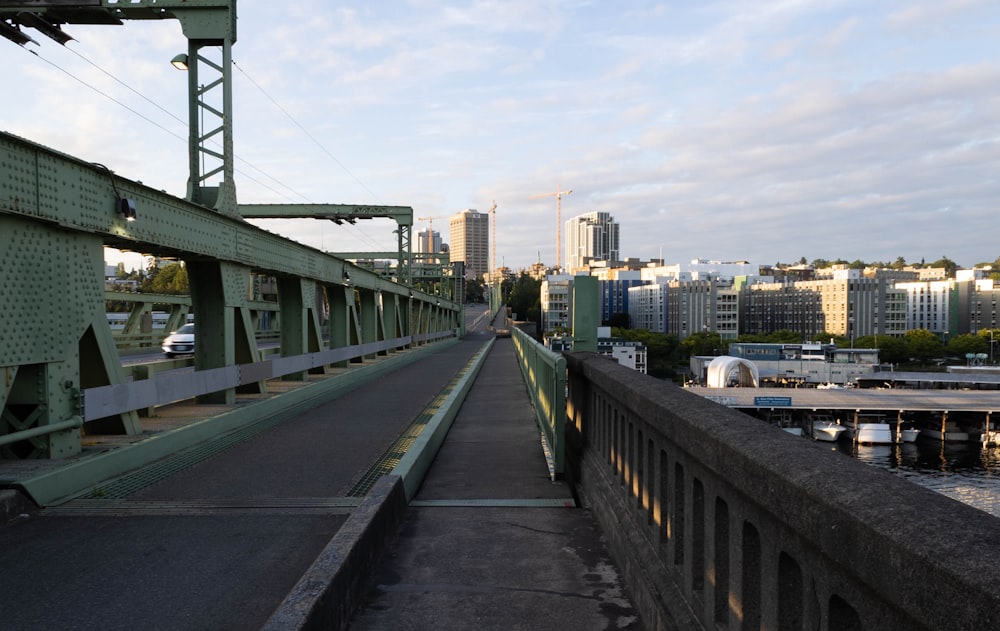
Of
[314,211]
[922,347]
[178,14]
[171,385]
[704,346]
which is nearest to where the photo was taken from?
[171,385]

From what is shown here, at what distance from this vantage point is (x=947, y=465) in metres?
60.4

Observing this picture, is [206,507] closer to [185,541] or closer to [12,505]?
[185,541]

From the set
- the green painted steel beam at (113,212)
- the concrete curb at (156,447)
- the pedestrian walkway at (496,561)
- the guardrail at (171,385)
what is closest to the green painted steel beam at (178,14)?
the green painted steel beam at (113,212)

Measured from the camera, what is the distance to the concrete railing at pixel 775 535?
141 cm

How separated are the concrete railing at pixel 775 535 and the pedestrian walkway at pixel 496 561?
0.33 metres

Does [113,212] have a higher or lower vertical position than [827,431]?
higher

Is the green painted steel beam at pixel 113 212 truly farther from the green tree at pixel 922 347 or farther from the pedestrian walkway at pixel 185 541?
the green tree at pixel 922 347

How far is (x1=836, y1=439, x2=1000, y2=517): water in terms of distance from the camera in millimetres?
49825

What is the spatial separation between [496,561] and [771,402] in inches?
2642

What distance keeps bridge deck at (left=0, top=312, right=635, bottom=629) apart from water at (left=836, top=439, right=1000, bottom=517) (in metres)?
47.1

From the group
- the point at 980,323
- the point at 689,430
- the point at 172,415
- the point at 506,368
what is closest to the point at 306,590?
the point at 689,430

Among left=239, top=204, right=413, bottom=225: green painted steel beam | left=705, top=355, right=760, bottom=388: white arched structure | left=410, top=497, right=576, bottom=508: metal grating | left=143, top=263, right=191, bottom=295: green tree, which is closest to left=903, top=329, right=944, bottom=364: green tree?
left=705, top=355, right=760, bottom=388: white arched structure

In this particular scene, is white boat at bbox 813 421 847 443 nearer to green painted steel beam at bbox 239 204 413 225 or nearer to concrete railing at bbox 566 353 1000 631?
green painted steel beam at bbox 239 204 413 225

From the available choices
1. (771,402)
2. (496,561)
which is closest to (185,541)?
(496,561)
